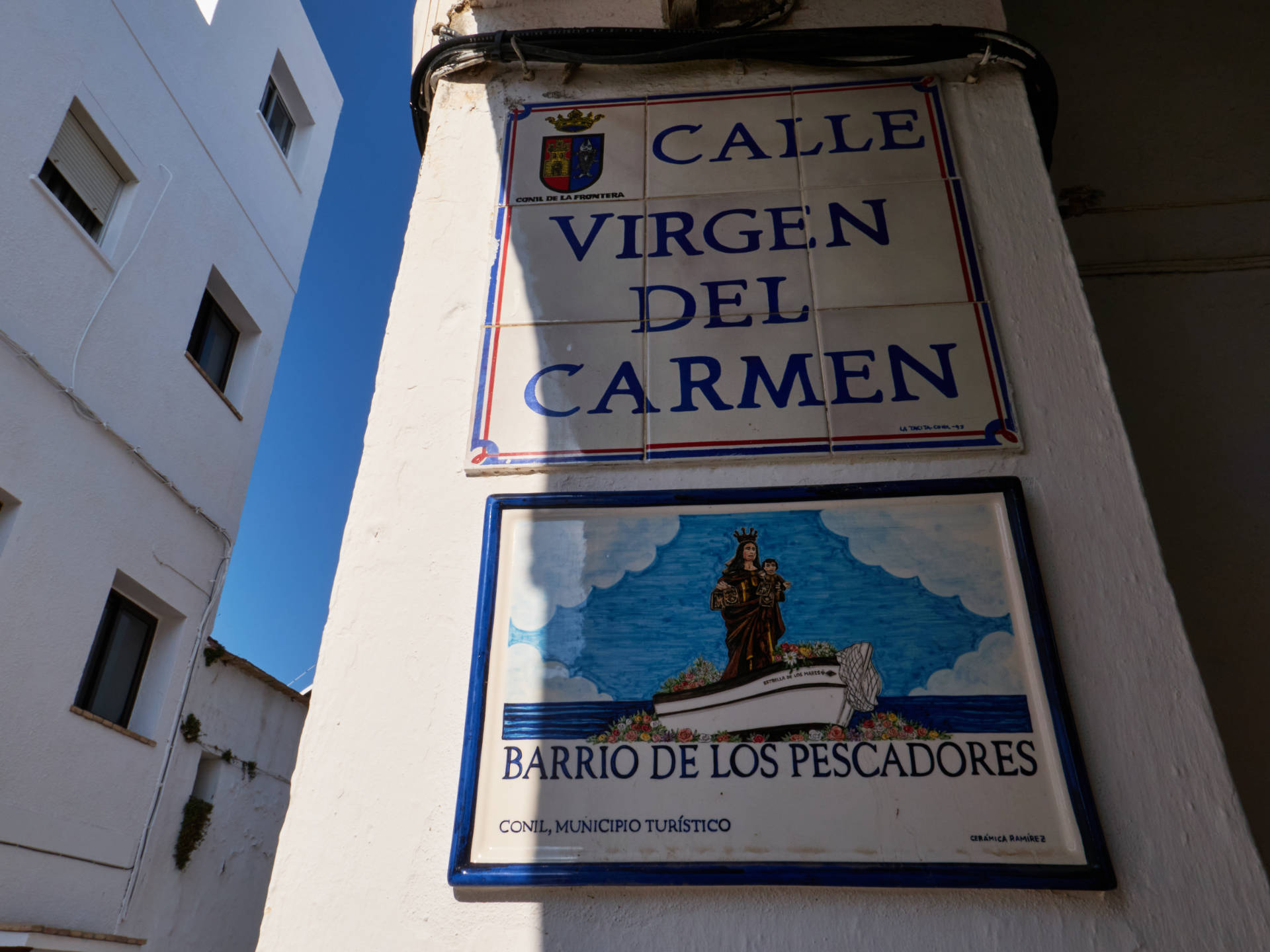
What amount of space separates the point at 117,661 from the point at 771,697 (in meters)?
5.62

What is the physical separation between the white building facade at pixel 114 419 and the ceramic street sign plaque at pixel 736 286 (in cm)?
407

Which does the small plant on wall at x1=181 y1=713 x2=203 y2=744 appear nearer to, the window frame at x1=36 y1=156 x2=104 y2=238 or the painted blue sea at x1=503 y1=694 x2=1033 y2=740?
the window frame at x1=36 y1=156 x2=104 y2=238

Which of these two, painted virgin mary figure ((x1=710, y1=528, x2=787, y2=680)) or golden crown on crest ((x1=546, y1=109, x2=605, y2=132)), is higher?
golden crown on crest ((x1=546, y1=109, x2=605, y2=132))

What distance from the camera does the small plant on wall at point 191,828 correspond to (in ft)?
20.8

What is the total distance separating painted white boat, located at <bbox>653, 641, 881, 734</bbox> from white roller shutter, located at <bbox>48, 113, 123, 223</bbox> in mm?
5966

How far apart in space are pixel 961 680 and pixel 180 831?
6.44 meters

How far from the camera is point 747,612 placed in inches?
72.2

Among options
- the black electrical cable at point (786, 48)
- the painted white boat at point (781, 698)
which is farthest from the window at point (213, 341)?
the painted white boat at point (781, 698)

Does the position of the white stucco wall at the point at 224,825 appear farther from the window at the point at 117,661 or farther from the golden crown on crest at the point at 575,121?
the golden crown on crest at the point at 575,121

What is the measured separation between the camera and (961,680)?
1730mm

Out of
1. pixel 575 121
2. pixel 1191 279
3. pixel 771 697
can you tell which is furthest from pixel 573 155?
pixel 1191 279

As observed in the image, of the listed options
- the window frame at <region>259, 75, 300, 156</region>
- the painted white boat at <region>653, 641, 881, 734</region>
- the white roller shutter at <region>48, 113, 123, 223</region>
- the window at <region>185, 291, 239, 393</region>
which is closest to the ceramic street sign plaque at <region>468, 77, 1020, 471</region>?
the painted white boat at <region>653, 641, 881, 734</region>

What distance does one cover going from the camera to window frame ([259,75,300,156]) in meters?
9.16

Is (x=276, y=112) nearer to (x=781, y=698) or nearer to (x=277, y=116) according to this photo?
(x=277, y=116)
